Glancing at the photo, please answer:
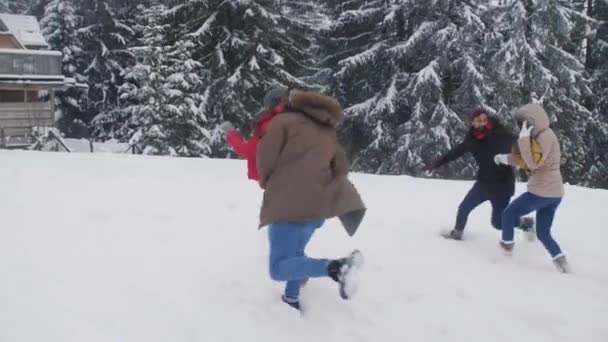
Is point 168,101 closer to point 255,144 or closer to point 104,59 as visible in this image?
point 104,59

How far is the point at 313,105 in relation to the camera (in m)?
3.74

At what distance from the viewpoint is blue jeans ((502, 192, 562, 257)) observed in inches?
213

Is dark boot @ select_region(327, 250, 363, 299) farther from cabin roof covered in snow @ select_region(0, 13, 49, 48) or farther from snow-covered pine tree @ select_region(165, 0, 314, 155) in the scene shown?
cabin roof covered in snow @ select_region(0, 13, 49, 48)

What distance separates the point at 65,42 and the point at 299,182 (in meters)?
31.5

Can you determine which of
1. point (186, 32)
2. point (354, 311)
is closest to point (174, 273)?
point (354, 311)

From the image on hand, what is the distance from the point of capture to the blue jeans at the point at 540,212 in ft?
17.8

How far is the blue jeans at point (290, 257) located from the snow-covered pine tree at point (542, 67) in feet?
57.9

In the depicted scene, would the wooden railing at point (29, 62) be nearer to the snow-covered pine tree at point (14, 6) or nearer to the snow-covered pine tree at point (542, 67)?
the snow-covered pine tree at point (542, 67)

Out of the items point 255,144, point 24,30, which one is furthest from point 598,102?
point 24,30

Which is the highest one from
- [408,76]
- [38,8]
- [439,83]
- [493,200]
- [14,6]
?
[493,200]

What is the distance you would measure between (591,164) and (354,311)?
23706mm

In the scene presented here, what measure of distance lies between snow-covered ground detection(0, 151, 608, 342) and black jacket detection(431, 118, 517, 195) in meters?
0.73

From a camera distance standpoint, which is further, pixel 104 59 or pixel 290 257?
pixel 104 59

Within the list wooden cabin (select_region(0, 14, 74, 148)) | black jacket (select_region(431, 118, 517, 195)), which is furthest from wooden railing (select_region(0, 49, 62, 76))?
black jacket (select_region(431, 118, 517, 195))
